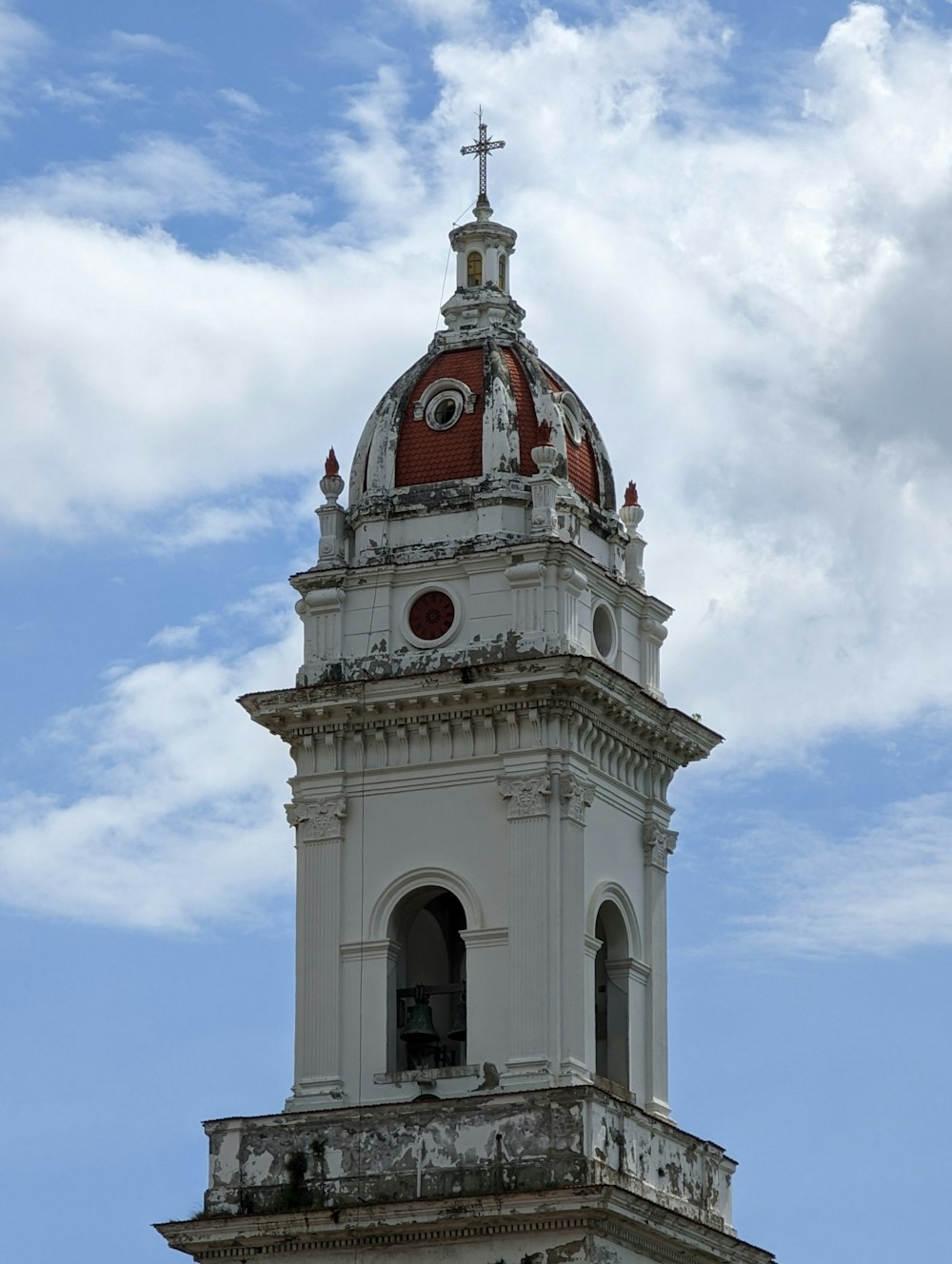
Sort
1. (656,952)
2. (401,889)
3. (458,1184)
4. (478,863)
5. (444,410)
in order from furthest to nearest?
(444,410), (656,952), (401,889), (478,863), (458,1184)

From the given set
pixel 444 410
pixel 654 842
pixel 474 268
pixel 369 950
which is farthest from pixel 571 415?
pixel 369 950

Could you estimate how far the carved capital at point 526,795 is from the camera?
176 ft

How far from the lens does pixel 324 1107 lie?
53.3 m

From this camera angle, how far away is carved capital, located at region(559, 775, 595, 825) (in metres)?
53.8

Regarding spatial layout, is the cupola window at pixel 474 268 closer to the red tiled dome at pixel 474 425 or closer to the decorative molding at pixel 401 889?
the red tiled dome at pixel 474 425

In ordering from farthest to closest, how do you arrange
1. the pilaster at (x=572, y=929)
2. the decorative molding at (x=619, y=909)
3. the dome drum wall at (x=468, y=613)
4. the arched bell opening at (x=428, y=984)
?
the dome drum wall at (x=468, y=613), the decorative molding at (x=619, y=909), the arched bell opening at (x=428, y=984), the pilaster at (x=572, y=929)

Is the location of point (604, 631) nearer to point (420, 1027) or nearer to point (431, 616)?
point (431, 616)

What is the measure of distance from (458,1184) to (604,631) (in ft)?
29.9

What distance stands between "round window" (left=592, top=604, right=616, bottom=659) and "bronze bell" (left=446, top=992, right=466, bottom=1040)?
5.43 m

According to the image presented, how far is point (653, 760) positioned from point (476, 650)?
357cm

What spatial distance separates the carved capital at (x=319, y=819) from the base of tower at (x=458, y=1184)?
13.6 feet

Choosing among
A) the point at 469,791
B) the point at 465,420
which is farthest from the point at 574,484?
the point at 469,791

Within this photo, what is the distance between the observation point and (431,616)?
5550 cm

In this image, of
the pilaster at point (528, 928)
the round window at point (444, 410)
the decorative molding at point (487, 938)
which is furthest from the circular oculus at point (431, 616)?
the decorative molding at point (487, 938)
